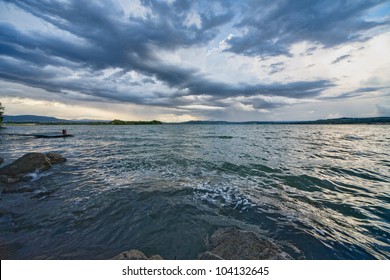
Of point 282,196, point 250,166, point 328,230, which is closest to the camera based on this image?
point 328,230

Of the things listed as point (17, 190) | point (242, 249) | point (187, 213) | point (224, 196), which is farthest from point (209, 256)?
point (17, 190)

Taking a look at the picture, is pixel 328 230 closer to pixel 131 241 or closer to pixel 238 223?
pixel 238 223

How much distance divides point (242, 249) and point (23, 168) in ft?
57.9

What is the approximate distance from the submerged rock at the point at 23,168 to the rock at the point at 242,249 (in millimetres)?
15037

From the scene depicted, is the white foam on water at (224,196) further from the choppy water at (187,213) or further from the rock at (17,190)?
the rock at (17,190)

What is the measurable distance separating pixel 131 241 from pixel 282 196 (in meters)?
8.53

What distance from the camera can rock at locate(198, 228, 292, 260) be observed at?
503 centimetres

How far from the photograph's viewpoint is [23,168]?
1383 cm

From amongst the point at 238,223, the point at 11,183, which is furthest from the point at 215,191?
the point at 11,183

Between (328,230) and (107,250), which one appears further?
(328,230)

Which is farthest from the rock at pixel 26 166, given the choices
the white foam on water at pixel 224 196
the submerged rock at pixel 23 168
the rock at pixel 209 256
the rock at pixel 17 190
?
the rock at pixel 209 256

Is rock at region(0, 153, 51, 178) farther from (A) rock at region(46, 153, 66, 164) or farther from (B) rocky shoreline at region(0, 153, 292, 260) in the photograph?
(B) rocky shoreline at region(0, 153, 292, 260)

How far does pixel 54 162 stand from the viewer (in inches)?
710

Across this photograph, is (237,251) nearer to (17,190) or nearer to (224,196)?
(224,196)
